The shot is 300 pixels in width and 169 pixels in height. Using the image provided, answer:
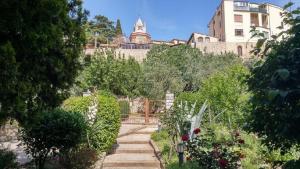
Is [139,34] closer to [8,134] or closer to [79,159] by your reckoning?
[8,134]

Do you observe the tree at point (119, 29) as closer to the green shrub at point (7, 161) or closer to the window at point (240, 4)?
the window at point (240, 4)

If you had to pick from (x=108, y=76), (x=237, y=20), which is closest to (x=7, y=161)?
(x=108, y=76)

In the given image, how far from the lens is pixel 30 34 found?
5.00 metres

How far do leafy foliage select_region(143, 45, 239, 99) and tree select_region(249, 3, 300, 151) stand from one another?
84.2 feet

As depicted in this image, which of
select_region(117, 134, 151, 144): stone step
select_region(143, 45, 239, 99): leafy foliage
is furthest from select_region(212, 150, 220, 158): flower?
select_region(143, 45, 239, 99): leafy foliage

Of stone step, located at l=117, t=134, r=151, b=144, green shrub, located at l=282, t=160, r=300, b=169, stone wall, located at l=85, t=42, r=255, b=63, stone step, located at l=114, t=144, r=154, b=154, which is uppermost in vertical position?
stone wall, located at l=85, t=42, r=255, b=63

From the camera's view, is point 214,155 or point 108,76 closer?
point 214,155

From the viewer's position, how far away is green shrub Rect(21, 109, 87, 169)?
8016 millimetres

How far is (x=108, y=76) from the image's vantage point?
87.2ft

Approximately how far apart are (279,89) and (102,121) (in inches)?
299

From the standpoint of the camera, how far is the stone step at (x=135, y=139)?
12.3m

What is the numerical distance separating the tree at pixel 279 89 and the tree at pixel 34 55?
10.1 feet

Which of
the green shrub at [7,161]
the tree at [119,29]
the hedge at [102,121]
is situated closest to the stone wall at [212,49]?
the tree at [119,29]

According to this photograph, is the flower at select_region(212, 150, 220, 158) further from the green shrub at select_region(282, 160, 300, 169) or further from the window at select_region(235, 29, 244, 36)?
the window at select_region(235, 29, 244, 36)
